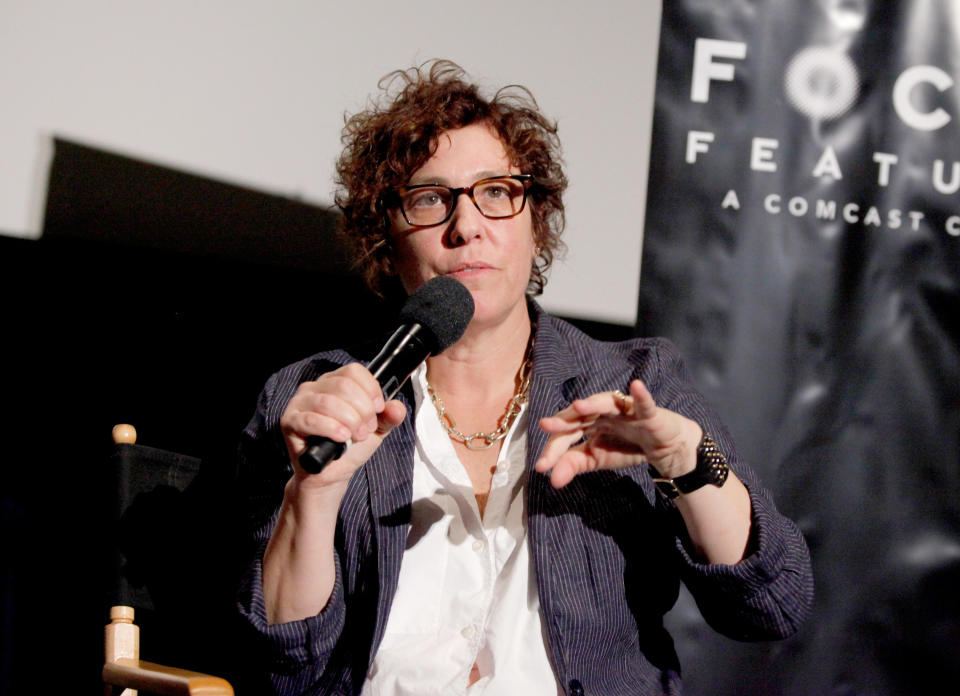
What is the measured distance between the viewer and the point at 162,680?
1.26 m

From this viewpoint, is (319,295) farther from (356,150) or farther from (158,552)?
(158,552)

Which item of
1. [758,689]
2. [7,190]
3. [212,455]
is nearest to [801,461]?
[758,689]

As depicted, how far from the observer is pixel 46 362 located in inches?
71.5

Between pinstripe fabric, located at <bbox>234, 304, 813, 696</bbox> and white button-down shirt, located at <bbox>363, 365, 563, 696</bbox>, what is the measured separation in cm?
3

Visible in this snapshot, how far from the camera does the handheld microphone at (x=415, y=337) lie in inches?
39.3

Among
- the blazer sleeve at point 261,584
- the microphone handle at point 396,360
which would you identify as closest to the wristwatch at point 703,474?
the microphone handle at point 396,360

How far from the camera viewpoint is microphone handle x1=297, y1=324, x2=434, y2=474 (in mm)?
1036

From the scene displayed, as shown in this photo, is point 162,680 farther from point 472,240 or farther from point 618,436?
point 472,240

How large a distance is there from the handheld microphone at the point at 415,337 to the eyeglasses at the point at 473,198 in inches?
12.8

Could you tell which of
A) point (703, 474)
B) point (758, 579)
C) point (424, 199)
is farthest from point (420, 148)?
point (758, 579)

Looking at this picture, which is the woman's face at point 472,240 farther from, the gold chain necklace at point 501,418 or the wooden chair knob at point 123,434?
the wooden chair knob at point 123,434

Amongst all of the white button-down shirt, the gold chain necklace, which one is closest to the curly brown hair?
the gold chain necklace

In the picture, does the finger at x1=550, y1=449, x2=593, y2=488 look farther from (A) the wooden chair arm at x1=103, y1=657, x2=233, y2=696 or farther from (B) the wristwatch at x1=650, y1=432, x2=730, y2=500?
(A) the wooden chair arm at x1=103, y1=657, x2=233, y2=696

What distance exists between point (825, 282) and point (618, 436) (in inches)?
33.5
